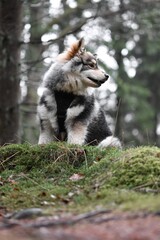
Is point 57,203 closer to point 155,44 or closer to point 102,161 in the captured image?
point 102,161

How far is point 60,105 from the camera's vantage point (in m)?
7.54

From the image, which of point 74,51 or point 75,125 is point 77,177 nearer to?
point 75,125

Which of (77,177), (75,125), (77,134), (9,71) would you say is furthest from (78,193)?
(9,71)

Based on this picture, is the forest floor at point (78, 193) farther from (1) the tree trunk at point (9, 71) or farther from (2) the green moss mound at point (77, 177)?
(1) the tree trunk at point (9, 71)

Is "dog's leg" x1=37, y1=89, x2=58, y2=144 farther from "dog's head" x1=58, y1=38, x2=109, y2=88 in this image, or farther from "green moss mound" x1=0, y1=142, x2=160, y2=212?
"green moss mound" x1=0, y1=142, x2=160, y2=212

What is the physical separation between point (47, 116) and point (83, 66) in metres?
1.13

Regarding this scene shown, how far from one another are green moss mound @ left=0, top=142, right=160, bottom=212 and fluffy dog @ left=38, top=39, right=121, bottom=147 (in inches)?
53.3

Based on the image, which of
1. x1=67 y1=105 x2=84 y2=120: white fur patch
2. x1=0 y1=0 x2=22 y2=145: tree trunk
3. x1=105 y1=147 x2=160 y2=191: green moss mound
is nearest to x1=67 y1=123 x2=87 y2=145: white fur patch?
x1=67 y1=105 x2=84 y2=120: white fur patch

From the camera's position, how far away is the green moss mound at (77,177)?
4169mm

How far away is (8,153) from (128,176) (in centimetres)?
204

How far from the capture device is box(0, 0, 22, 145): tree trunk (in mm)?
9891

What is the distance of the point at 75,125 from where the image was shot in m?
7.42

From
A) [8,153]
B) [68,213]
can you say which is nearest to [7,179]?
[8,153]

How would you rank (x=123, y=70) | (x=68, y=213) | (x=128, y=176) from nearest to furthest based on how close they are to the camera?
(x=68, y=213)
(x=128, y=176)
(x=123, y=70)
